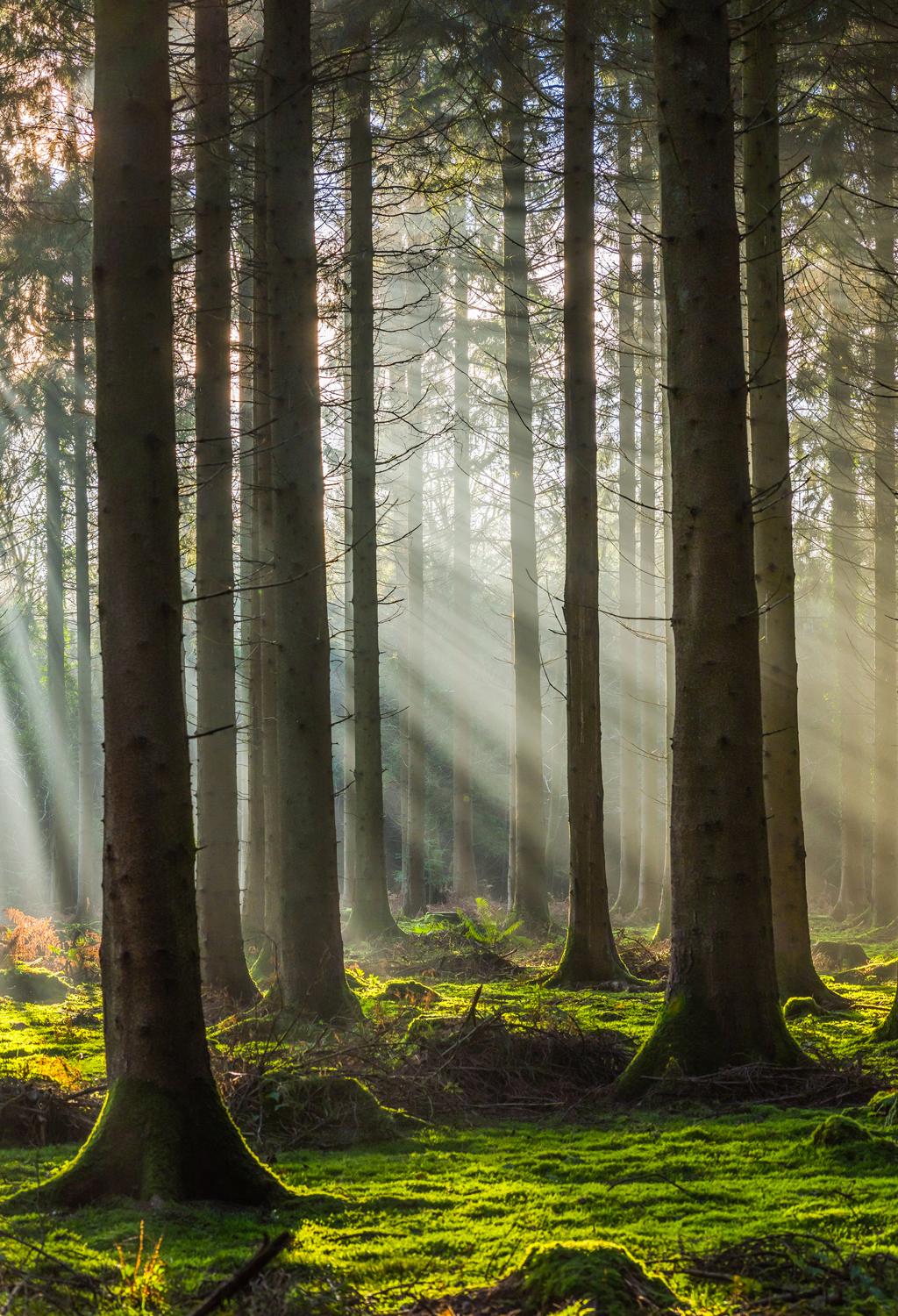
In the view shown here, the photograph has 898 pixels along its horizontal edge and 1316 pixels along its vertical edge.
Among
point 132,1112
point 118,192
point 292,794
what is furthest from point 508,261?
point 132,1112

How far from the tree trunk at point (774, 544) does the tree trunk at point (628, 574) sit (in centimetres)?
594

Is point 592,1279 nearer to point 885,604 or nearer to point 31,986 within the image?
point 31,986

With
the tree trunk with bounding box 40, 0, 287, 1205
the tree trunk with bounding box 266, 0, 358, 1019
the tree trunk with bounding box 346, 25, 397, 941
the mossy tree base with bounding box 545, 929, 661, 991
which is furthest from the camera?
the tree trunk with bounding box 346, 25, 397, 941

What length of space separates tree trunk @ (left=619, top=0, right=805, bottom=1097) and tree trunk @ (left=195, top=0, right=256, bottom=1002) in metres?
4.18

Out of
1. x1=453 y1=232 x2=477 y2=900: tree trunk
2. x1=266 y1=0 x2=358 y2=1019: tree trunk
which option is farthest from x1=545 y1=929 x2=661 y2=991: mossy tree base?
x1=453 y1=232 x2=477 y2=900: tree trunk

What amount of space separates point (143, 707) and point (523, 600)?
11.0m

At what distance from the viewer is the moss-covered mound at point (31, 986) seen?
30.4 ft

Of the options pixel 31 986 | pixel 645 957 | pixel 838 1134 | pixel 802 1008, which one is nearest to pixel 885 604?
pixel 645 957

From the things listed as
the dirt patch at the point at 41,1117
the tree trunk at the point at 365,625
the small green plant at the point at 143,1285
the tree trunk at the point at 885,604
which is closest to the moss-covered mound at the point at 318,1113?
the dirt patch at the point at 41,1117

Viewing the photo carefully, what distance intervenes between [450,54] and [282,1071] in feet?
37.5

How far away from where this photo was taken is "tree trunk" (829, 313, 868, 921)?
1509cm

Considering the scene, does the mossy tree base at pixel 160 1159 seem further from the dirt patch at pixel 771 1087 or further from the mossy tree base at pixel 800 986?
the mossy tree base at pixel 800 986

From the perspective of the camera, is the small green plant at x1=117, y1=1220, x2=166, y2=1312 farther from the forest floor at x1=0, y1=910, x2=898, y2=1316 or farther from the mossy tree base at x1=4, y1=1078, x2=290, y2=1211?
the mossy tree base at x1=4, y1=1078, x2=290, y2=1211

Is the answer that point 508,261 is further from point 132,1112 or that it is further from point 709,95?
point 132,1112
